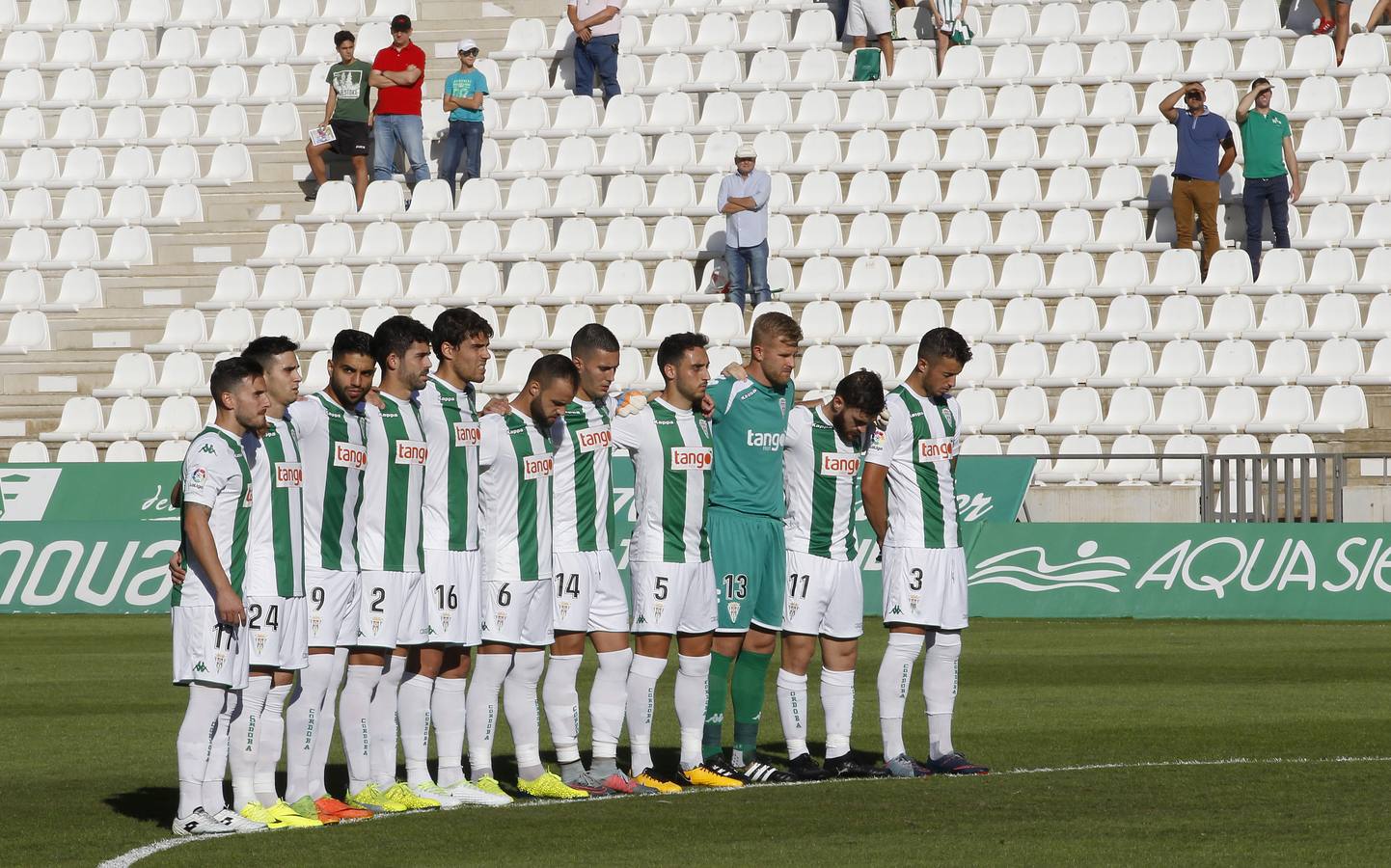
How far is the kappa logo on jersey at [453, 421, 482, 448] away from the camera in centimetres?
945

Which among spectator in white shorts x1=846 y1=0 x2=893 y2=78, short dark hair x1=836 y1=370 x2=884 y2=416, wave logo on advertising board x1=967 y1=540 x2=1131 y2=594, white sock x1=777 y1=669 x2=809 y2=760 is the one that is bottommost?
white sock x1=777 y1=669 x2=809 y2=760

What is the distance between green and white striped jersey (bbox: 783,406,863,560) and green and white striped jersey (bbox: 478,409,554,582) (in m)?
1.34

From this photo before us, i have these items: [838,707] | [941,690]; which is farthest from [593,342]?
[941,690]

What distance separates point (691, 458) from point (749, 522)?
48 centimetres

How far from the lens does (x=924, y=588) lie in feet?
32.7

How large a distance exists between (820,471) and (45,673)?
7.35m

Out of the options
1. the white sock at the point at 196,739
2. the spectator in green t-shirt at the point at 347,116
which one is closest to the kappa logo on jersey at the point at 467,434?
the white sock at the point at 196,739

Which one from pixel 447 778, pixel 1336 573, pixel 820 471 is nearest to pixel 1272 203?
pixel 1336 573

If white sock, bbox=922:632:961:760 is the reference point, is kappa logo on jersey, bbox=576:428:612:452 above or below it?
above

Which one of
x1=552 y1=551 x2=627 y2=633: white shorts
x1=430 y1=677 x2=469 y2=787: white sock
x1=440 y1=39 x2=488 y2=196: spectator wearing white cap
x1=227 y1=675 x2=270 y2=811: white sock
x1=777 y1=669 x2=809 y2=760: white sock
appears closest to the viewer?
x1=227 y1=675 x2=270 y2=811: white sock

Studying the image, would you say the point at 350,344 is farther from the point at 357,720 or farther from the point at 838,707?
the point at 838,707

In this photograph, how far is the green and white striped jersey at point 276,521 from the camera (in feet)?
28.1

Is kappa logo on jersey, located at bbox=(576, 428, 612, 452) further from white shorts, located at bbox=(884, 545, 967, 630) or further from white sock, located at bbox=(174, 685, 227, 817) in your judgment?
white sock, located at bbox=(174, 685, 227, 817)

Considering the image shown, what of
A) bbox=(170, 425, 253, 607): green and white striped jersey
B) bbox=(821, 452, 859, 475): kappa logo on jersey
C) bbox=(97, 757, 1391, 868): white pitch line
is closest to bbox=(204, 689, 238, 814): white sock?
bbox=(170, 425, 253, 607): green and white striped jersey
